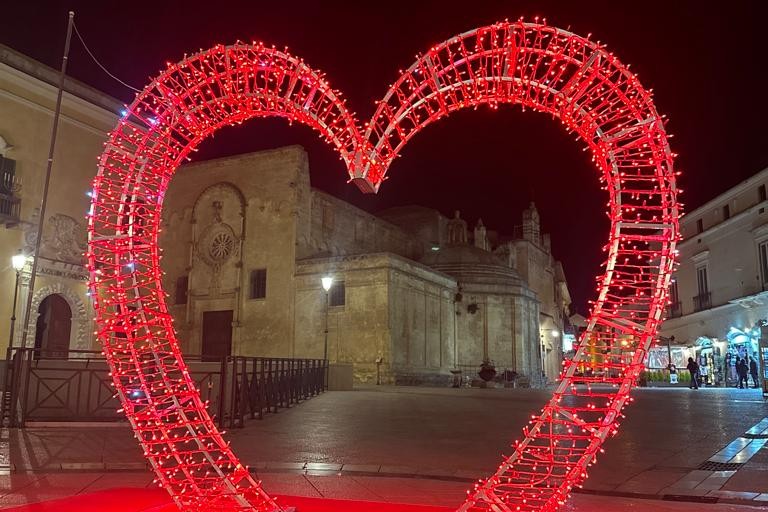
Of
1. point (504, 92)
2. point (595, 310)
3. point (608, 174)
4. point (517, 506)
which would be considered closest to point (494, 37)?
point (504, 92)

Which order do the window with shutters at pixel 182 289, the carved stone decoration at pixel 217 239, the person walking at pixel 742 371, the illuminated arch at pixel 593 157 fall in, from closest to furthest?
the illuminated arch at pixel 593 157 < the person walking at pixel 742 371 < the carved stone decoration at pixel 217 239 < the window with shutters at pixel 182 289

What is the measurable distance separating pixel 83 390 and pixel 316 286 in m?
22.2

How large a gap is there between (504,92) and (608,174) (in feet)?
3.32

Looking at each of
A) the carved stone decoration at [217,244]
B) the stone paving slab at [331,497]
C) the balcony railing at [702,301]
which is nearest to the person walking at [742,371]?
the balcony railing at [702,301]

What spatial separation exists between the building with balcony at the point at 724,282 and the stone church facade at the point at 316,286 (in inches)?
436

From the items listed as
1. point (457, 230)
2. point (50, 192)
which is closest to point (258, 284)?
point (50, 192)

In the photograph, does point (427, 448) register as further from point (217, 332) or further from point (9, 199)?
point (217, 332)

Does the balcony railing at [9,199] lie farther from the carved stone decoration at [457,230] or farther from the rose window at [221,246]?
the carved stone decoration at [457,230]

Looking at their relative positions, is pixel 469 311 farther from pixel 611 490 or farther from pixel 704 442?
pixel 611 490

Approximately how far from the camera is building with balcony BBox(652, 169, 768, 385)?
3272cm

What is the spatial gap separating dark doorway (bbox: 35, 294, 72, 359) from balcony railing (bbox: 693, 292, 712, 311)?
34.1 meters

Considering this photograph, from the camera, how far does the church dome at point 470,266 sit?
45219 mm

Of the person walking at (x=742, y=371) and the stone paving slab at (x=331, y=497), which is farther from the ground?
the person walking at (x=742, y=371)

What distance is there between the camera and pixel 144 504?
590cm
